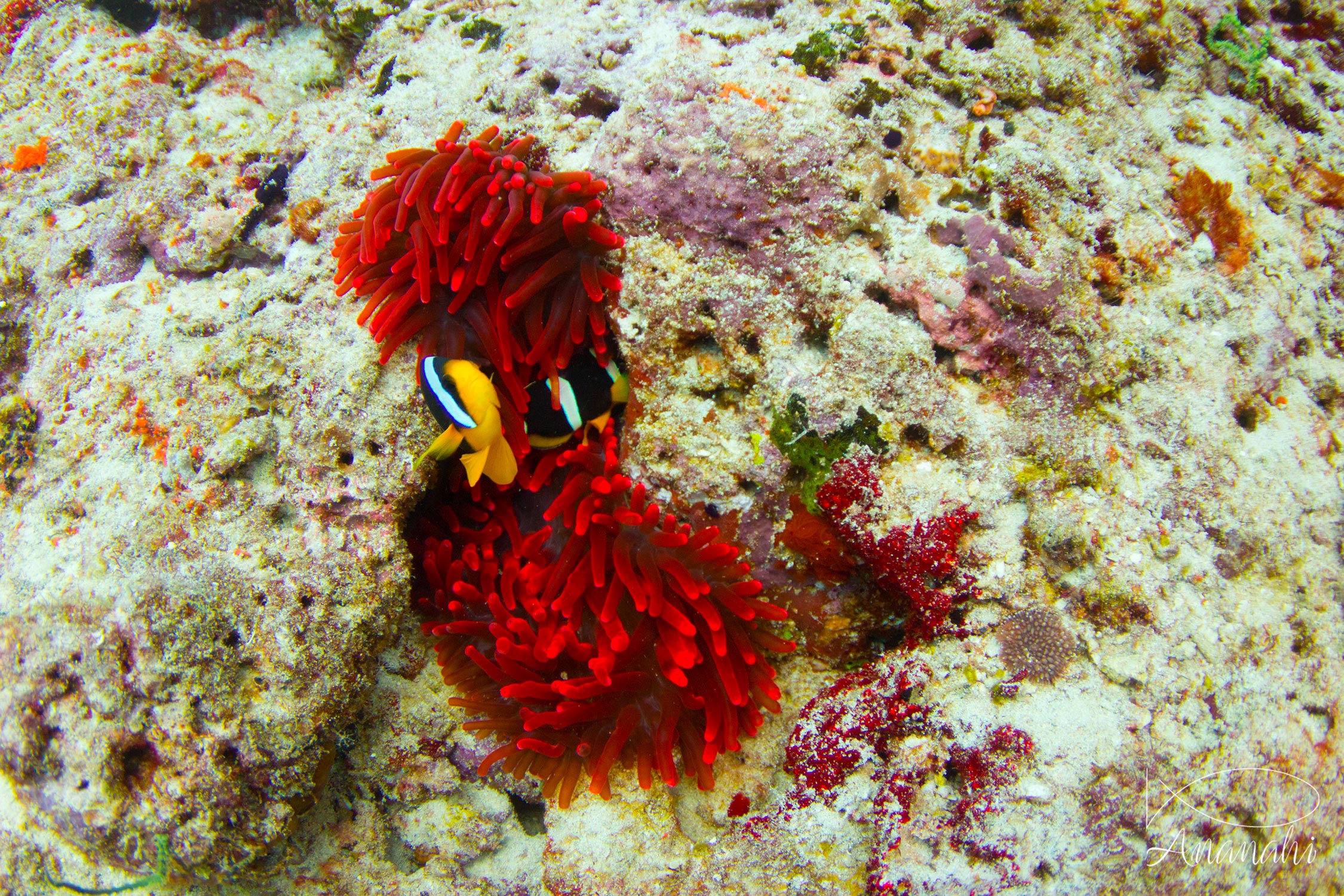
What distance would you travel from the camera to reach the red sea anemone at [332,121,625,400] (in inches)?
82.0

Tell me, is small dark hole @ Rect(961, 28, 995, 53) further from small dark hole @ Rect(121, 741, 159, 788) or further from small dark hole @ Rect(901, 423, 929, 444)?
small dark hole @ Rect(121, 741, 159, 788)

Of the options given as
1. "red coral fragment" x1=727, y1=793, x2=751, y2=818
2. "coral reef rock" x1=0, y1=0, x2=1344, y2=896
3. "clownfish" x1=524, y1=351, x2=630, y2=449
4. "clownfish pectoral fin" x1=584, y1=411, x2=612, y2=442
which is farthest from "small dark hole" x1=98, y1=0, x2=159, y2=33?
"red coral fragment" x1=727, y1=793, x2=751, y2=818

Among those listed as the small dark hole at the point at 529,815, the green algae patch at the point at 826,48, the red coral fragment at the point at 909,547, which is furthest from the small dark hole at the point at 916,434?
the small dark hole at the point at 529,815

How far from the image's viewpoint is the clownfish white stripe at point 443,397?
6.55ft

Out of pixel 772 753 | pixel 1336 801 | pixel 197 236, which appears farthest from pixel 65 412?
pixel 1336 801

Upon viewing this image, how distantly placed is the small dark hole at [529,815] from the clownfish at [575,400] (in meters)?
1.32

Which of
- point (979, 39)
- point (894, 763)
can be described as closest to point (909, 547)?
point (894, 763)

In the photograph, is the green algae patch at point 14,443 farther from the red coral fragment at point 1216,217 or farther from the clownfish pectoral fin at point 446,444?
the red coral fragment at point 1216,217

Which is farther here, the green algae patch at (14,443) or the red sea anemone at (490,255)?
the green algae patch at (14,443)

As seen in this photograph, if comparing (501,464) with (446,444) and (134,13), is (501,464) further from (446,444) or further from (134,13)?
(134,13)

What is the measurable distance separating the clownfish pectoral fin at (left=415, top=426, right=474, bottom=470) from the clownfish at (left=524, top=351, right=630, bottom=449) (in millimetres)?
248

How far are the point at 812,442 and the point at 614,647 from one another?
2.88ft

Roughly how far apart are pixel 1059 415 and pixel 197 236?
3.25 m

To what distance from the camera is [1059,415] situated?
2045 mm
